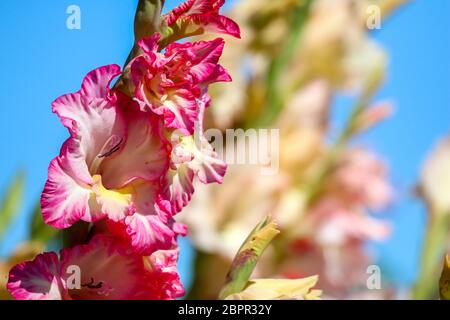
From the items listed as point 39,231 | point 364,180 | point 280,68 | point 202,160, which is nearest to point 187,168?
point 202,160

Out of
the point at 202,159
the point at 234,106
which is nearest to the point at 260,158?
the point at 234,106

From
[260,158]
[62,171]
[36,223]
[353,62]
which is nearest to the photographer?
[62,171]

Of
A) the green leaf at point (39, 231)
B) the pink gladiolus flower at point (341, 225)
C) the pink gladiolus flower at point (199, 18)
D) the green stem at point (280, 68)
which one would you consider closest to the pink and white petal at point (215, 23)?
the pink gladiolus flower at point (199, 18)

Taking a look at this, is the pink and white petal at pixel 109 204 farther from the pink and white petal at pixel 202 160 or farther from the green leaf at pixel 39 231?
the green leaf at pixel 39 231

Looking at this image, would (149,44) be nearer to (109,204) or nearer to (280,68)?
(109,204)

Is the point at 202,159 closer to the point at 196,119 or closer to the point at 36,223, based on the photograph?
the point at 196,119
